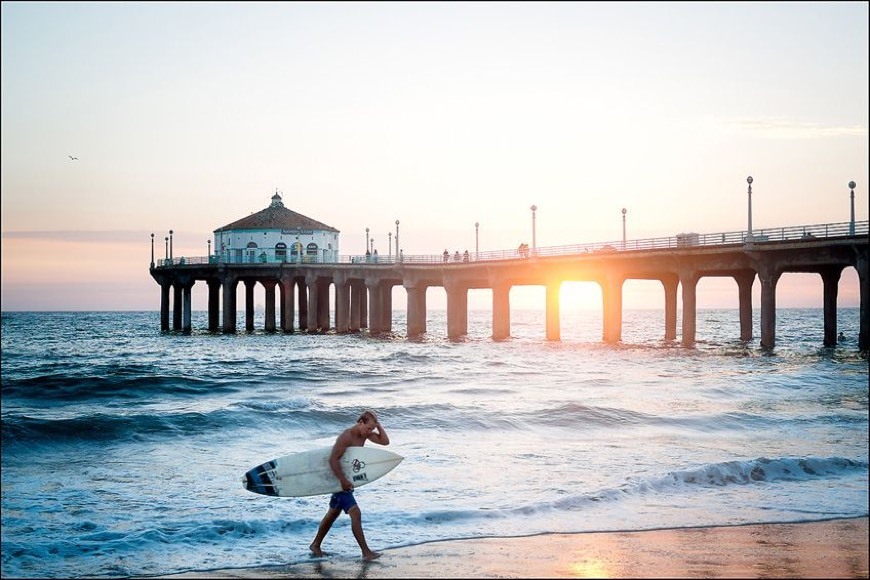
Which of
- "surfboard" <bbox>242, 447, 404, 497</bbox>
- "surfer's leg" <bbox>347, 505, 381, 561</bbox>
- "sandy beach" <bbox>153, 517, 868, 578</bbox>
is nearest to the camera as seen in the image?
"sandy beach" <bbox>153, 517, 868, 578</bbox>

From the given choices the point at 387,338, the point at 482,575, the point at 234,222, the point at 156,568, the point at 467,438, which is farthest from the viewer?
the point at 234,222

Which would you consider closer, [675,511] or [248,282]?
[675,511]

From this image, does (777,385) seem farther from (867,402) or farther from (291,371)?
(291,371)

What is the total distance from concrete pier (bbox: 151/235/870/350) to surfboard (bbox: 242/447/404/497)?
30141mm

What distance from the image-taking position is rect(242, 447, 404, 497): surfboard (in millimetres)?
11250

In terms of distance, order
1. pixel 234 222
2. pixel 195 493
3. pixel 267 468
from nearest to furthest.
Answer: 1. pixel 267 468
2. pixel 195 493
3. pixel 234 222

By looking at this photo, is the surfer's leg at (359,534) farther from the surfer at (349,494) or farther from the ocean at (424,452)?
the ocean at (424,452)

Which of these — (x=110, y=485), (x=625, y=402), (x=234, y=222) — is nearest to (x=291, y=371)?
(x=625, y=402)

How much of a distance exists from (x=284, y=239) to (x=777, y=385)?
62077mm

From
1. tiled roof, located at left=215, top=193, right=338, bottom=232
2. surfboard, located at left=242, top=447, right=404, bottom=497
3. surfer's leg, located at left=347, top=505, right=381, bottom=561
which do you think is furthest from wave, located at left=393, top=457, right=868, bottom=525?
tiled roof, located at left=215, top=193, right=338, bottom=232

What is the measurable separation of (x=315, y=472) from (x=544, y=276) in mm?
45865

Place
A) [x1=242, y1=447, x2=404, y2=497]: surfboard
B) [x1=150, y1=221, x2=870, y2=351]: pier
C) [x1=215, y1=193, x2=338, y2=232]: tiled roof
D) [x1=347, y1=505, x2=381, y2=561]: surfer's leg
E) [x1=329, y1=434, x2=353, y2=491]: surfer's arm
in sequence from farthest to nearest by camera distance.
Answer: [x1=215, y1=193, x2=338, y2=232]: tiled roof, [x1=150, y1=221, x2=870, y2=351]: pier, [x1=242, y1=447, x2=404, y2=497]: surfboard, [x1=329, y1=434, x2=353, y2=491]: surfer's arm, [x1=347, y1=505, x2=381, y2=561]: surfer's leg

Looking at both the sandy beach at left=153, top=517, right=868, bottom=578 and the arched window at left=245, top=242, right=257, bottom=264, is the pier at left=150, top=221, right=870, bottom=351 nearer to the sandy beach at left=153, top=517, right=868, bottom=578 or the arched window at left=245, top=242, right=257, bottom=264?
the arched window at left=245, top=242, right=257, bottom=264

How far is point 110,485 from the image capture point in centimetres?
1545
